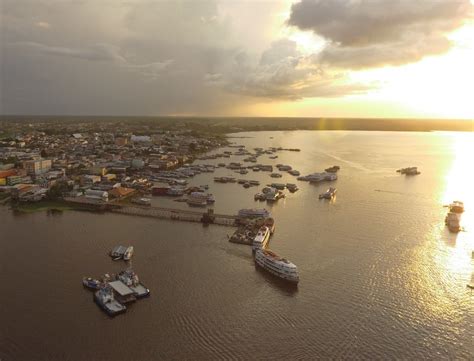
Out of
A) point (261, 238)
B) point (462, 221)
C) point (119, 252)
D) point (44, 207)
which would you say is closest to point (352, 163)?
point (462, 221)

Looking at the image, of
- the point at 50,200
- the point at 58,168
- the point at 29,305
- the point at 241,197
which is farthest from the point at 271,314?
the point at 58,168

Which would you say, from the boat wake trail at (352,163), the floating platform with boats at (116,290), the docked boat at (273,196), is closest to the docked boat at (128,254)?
the floating platform with boats at (116,290)

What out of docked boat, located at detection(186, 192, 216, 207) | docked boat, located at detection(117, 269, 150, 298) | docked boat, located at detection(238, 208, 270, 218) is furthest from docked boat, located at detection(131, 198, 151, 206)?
docked boat, located at detection(117, 269, 150, 298)

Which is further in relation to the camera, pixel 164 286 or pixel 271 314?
pixel 164 286

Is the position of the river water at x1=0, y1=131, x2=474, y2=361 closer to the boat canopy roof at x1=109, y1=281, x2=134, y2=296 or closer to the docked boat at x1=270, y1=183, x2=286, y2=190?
the boat canopy roof at x1=109, y1=281, x2=134, y2=296

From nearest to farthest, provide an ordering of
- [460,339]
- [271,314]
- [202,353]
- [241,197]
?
[202,353], [460,339], [271,314], [241,197]

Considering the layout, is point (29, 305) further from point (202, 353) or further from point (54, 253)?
point (202, 353)

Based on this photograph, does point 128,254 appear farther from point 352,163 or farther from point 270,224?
point 352,163
